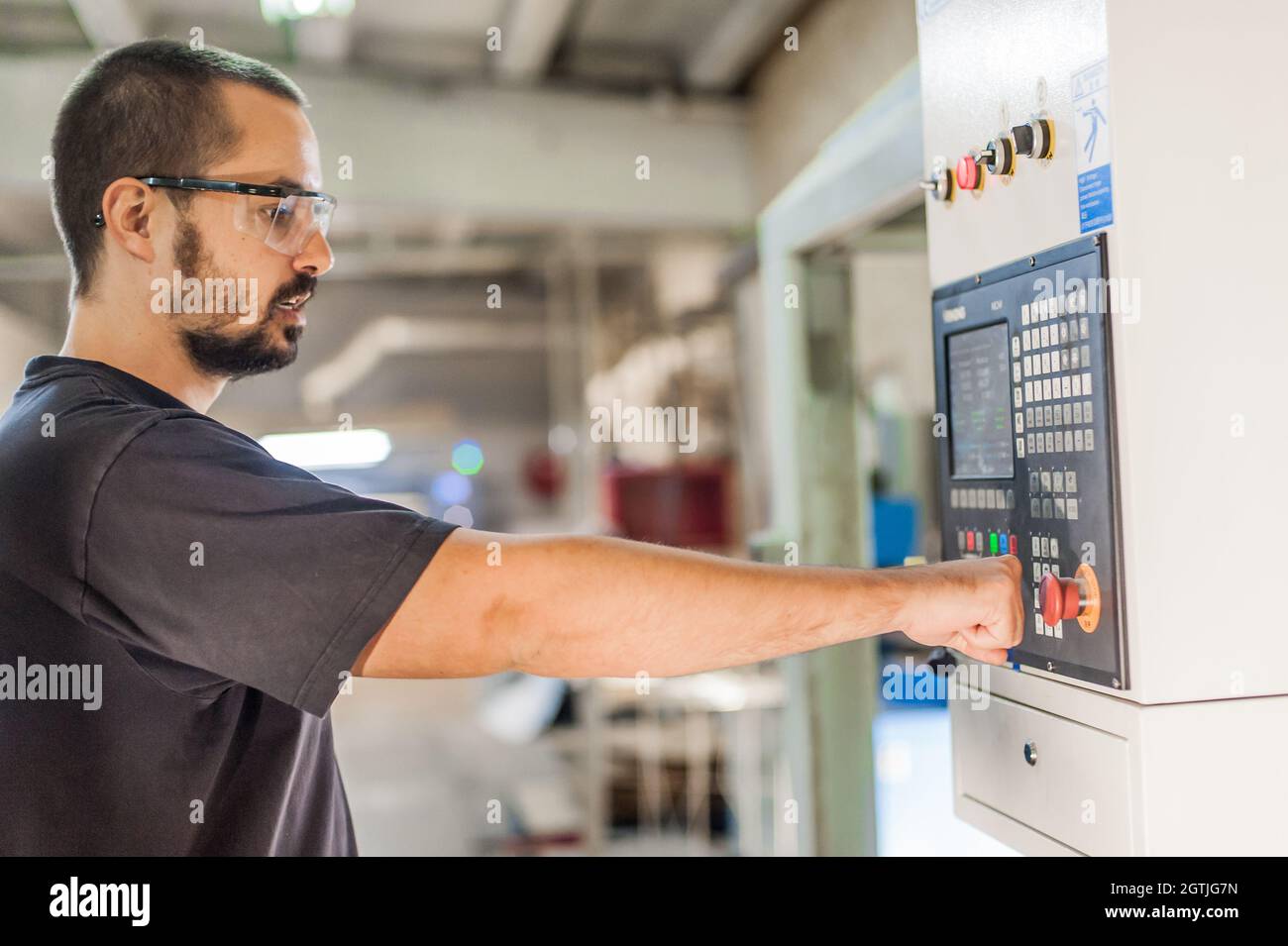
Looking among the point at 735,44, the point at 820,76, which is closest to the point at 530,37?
the point at 735,44

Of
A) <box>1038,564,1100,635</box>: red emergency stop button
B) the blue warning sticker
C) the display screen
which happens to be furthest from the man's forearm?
the blue warning sticker

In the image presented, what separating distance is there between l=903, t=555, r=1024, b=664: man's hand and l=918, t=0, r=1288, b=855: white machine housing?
0.10 meters

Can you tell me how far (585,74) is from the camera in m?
3.02

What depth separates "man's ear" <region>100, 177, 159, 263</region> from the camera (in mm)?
1074

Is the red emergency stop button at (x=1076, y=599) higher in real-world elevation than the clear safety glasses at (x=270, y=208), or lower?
lower

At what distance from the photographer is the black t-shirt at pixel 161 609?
2.86 feet

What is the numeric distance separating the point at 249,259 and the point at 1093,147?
0.83m

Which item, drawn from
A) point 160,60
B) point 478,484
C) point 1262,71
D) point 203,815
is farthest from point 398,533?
point 478,484

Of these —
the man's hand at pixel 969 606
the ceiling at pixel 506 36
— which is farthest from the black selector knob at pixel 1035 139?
the ceiling at pixel 506 36

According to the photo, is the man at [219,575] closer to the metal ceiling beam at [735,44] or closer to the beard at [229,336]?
the beard at [229,336]

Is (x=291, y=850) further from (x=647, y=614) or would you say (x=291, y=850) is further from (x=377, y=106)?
(x=377, y=106)

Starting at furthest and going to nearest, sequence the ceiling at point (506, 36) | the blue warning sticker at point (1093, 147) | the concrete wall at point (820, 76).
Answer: the ceiling at point (506, 36)
the concrete wall at point (820, 76)
the blue warning sticker at point (1093, 147)

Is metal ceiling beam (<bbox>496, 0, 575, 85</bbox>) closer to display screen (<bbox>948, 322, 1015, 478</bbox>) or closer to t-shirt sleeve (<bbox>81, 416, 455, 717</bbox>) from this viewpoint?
display screen (<bbox>948, 322, 1015, 478</bbox>)

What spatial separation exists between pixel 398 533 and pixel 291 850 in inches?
18.9
